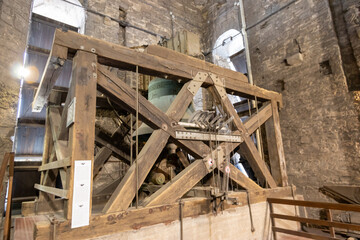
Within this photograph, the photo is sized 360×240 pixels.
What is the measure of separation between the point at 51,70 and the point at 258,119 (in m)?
3.27

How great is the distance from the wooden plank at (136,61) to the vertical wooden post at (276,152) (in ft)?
3.71

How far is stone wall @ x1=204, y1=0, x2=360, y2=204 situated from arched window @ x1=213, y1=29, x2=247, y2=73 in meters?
1.23

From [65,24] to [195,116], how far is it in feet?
18.7

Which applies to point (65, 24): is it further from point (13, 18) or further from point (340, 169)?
point (340, 169)

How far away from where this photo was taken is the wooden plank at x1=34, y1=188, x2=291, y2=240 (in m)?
1.83

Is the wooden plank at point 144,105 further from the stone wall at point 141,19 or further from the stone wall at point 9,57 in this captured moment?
the stone wall at point 141,19

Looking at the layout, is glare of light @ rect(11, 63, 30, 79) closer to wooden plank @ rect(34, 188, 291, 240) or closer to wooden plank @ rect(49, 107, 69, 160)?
wooden plank @ rect(49, 107, 69, 160)

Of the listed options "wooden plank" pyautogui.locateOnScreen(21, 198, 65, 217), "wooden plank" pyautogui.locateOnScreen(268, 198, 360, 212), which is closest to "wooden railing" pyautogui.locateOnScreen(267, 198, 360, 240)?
"wooden plank" pyautogui.locateOnScreen(268, 198, 360, 212)

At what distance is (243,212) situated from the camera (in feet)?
10.5

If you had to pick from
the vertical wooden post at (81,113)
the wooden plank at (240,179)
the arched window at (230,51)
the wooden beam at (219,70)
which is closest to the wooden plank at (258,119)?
the wooden beam at (219,70)

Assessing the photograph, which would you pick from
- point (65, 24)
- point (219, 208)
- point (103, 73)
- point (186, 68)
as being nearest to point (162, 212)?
point (219, 208)

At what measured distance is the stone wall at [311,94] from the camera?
481cm

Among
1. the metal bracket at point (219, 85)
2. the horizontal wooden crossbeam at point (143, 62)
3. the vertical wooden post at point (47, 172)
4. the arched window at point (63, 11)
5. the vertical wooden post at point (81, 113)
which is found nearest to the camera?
the vertical wooden post at point (81, 113)

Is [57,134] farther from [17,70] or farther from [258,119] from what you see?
[258,119]
